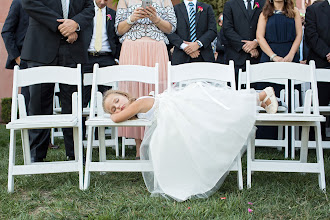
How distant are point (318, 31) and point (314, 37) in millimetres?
136

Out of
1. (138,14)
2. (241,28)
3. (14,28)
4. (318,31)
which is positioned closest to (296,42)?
(318,31)

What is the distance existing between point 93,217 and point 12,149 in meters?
1.38

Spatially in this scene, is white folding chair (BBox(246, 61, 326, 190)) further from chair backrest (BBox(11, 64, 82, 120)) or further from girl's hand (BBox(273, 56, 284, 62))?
chair backrest (BBox(11, 64, 82, 120))

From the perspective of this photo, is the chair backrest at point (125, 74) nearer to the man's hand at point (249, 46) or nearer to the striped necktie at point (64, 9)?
the striped necktie at point (64, 9)

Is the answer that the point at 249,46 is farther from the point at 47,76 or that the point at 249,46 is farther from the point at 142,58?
the point at 47,76

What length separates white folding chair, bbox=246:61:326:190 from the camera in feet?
11.5

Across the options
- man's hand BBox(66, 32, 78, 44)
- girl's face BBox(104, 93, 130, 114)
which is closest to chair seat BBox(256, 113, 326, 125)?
girl's face BBox(104, 93, 130, 114)

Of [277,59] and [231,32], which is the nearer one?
[277,59]

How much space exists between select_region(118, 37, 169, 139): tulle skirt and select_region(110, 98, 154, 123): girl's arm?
48.1 inches

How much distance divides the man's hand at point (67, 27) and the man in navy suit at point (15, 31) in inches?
70.7

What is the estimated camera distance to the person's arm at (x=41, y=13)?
453cm

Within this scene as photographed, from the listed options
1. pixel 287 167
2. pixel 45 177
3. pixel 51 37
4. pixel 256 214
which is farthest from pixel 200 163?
pixel 51 37

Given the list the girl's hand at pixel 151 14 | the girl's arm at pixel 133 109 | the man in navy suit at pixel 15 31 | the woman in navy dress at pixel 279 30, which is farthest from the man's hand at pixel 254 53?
the man in navy suit at pixel 15 31

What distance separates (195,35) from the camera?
235 inches
